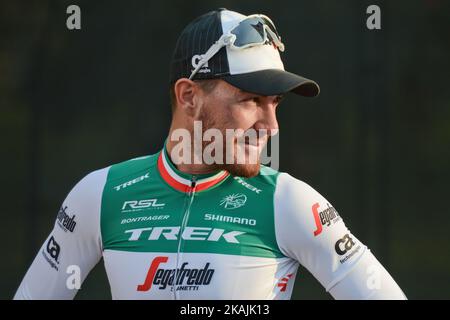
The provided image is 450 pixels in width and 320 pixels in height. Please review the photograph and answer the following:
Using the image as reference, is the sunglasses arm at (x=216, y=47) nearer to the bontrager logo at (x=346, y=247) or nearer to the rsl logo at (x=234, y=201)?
the rsl logo at (x=234, y=201)

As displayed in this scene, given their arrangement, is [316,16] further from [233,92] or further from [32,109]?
[233,92]

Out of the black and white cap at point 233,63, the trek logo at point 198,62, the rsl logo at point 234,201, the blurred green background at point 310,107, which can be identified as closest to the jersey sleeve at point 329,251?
the rsl logo at point 234,201

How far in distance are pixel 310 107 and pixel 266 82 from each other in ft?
8.11

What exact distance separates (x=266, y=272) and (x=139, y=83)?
263cm

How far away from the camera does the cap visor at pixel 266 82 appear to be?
8.53ft

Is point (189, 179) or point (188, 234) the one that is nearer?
point (188, 234)

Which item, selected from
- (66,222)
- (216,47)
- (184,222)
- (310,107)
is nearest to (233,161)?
(184,222)

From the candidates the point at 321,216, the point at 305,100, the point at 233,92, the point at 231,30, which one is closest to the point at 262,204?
the point at 321,216

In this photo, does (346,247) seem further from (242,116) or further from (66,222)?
(66,222)

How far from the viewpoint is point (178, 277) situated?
2.66 m

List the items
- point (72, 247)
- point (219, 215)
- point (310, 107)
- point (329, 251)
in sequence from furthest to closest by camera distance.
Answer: point (310, 107) < point (72, 247) < point (219, 215) < point (329, 251)

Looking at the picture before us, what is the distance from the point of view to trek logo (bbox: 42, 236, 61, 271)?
2.86 m

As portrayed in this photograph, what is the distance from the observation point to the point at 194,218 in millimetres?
2729
